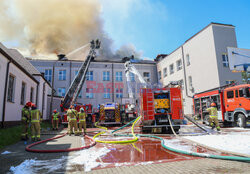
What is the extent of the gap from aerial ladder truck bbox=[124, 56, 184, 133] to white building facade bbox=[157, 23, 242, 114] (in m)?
10.0

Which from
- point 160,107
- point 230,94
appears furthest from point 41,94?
point 230,94

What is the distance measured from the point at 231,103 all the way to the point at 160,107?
5.39 metres

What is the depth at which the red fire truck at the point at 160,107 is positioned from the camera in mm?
9734

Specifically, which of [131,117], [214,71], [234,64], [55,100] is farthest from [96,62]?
[234,64]

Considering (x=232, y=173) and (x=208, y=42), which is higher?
(x=208, y=42)

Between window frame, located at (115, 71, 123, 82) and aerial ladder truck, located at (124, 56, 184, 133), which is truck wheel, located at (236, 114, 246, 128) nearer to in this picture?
aerial ladder truck, located at (124, 56, 184, 133)

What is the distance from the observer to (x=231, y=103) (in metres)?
11.9

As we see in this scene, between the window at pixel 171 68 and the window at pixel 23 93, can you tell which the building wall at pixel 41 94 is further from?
the window at pixel 171 68

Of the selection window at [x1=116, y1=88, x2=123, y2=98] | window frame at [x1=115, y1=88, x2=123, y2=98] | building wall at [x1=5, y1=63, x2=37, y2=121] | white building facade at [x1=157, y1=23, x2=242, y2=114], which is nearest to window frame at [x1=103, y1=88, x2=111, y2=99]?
window frame at [x1=115, y1=88, x2=123, y2=98]

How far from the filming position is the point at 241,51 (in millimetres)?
17016

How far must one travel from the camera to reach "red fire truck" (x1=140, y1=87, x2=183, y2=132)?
9.73 meters

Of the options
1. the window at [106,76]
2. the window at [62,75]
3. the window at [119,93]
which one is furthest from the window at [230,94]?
the window at [62,75]

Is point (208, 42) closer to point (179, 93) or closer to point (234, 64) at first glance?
point (234, 64)

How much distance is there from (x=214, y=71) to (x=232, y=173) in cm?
1694
